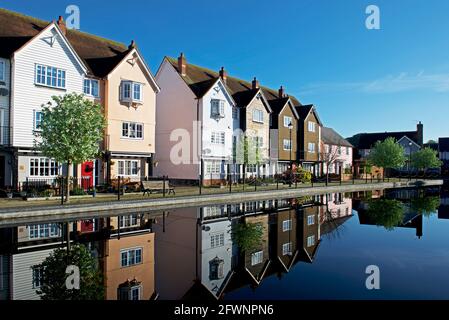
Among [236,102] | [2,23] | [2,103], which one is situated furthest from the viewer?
[236,102]

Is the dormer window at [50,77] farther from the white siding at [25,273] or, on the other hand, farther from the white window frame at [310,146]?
the white window frame at [310,146]

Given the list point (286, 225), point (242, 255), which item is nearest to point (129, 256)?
point (242, 255)

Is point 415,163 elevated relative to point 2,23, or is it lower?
lower

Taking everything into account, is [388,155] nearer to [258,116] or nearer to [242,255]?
[258,116]

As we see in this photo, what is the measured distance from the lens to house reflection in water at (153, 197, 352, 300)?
8195 mm

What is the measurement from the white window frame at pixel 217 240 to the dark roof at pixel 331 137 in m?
47.7

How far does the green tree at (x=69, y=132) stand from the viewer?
63.0 ft

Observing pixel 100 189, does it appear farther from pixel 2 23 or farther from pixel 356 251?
pixel 356 251

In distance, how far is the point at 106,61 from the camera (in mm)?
29391

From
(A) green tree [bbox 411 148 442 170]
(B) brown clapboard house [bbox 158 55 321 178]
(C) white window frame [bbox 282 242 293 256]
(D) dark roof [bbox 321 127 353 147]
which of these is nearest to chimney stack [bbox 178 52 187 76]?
(B) brown clapboard house [bbox 158 55 321 178]

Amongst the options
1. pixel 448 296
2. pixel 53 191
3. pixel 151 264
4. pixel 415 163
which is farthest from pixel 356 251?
pixel 415 163

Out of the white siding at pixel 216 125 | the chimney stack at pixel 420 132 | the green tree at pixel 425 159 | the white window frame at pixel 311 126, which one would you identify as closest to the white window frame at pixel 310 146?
the white window frame at pixel 311 126

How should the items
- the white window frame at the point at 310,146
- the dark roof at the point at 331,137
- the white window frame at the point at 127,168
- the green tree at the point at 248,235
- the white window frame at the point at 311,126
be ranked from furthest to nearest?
the dark roof at the point at 331,137
the white window frame at the point at 311,126
the white window frame at the point at 310,146
the white window frame at the point at 127,168
the green tree at the point at 248,235
